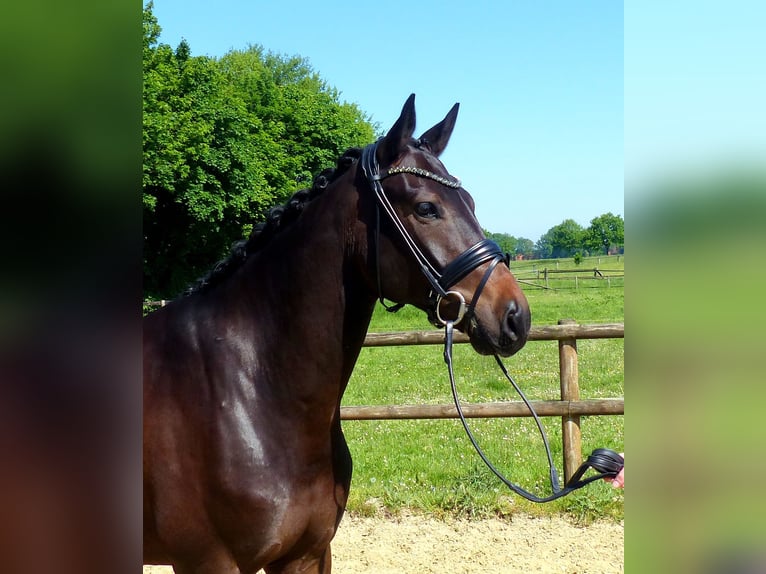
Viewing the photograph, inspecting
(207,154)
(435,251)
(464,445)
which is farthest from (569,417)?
(207,154)

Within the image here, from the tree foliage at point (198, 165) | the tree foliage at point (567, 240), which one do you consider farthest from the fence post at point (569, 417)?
the tree foliage at point (567, 240)

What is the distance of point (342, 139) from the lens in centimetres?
3806

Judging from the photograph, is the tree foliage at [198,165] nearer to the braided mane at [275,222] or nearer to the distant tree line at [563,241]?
the braided mane at [275,222]

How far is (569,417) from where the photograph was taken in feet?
17.8

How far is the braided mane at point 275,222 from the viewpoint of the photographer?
2.44 metres

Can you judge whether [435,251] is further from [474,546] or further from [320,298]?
[474,546]

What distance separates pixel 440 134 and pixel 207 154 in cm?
2550

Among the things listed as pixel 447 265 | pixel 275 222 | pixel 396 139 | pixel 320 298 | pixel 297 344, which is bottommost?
pixel 297 344

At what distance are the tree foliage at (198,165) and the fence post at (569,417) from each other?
17.6m
